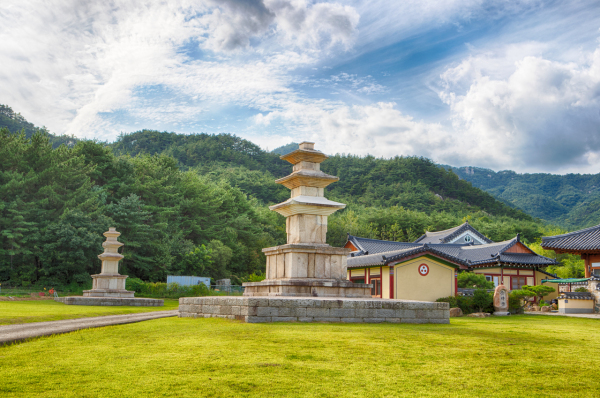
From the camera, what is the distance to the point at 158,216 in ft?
127

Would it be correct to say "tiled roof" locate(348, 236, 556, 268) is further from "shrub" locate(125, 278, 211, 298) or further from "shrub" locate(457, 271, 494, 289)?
"shrub" locate(125, 278, 211, 298)

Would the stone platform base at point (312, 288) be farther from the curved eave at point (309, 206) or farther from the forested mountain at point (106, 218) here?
the forested mountain at point (106, 218)

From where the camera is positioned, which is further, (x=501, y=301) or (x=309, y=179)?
(x=501, y=301)

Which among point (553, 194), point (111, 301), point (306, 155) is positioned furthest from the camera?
point (553, 194)

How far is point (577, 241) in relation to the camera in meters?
21.8

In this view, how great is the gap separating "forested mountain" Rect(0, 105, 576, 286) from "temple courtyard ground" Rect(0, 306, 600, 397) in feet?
81.4

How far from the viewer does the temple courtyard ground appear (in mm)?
4539

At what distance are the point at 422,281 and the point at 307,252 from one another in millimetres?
13234

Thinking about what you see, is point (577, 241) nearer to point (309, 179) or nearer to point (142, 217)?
point (309, 179)

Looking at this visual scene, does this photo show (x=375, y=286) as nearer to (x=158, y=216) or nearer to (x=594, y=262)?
(x=594, y=262)

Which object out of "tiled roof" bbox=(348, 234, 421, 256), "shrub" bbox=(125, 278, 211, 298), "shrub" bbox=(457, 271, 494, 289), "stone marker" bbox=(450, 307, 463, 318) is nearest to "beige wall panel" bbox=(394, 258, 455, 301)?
"shrub" bbox=(457, 271, 494, 289)

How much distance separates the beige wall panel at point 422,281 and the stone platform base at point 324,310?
42.9 feet

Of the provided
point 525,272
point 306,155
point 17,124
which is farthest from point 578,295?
point 17,124

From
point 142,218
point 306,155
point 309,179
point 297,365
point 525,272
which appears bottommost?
point 297,365
